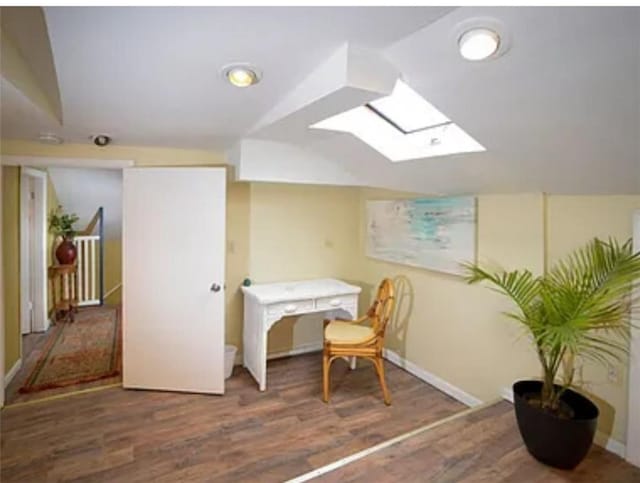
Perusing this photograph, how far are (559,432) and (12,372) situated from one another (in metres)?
4.23

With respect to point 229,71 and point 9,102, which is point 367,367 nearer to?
point 229,71

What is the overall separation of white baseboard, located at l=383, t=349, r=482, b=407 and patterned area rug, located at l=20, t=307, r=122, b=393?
8.64 ft

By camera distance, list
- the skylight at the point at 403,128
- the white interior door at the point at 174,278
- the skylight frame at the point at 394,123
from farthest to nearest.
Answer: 1. the white interior door at the point at 174,278
2. the skylight frame at the point at 394,123
3. the skylight at the point at 403,128

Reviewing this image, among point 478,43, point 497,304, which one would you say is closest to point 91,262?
point 497,304

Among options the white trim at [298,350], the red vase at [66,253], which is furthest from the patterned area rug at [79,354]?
the white trim at [298,350]

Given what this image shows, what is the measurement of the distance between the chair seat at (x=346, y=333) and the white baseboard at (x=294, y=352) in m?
0.85

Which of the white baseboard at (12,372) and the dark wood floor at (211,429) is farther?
the white baseboard at (12,372)

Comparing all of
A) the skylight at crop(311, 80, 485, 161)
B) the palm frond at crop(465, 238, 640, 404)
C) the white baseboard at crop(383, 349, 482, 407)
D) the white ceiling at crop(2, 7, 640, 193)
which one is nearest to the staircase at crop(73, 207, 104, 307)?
the white ceiling at crop(2, 7, 640, 193)

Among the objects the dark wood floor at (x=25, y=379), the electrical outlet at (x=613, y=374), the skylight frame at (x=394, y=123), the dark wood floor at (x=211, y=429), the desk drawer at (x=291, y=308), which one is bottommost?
the dark wood floor at (x=211, y=429)

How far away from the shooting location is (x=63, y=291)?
5.36 m

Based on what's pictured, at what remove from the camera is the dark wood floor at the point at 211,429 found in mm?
2246

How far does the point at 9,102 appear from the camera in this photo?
180 cm

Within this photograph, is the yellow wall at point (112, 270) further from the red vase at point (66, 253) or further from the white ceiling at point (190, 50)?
the white ceiling at point (190, 50)

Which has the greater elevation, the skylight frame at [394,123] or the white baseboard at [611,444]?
Answer: the skylight frame at [394,123]
